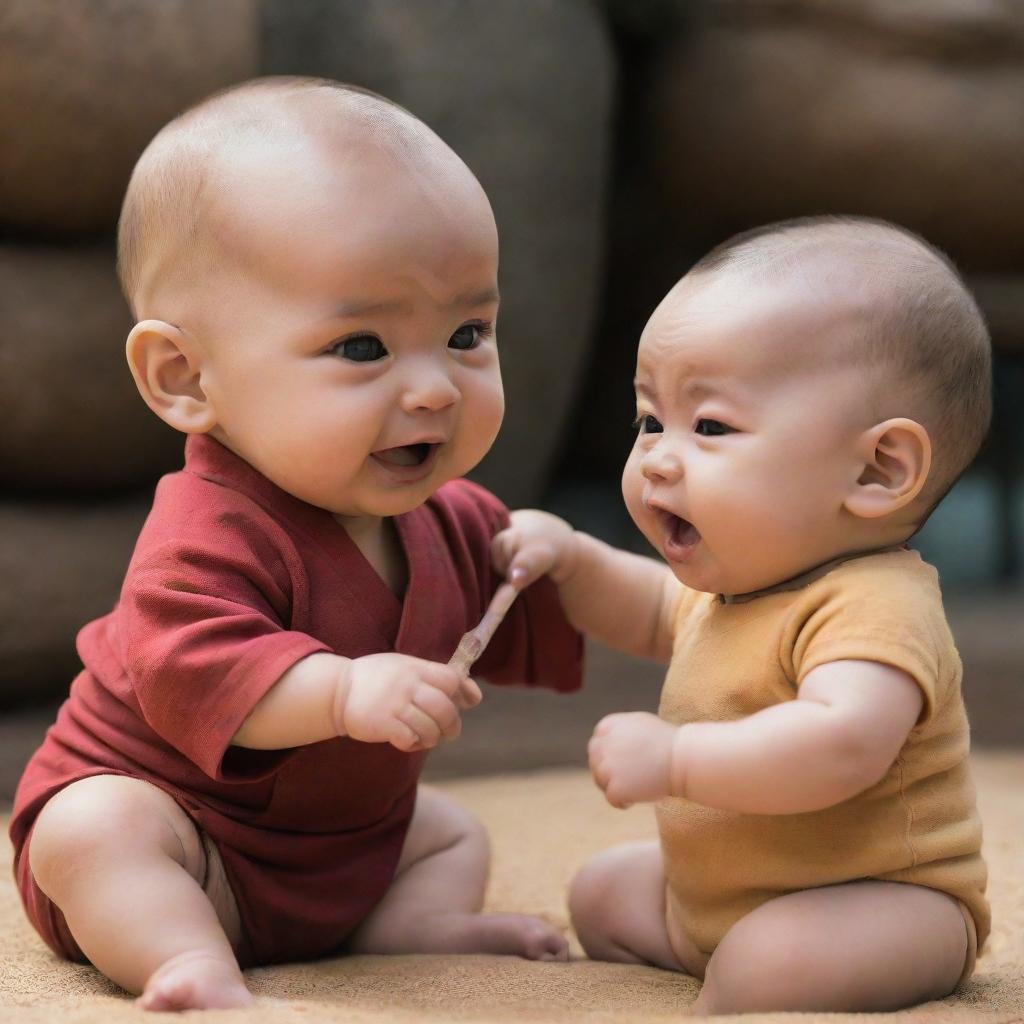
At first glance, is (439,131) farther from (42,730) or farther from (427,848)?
(427,848)

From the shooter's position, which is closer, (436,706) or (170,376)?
(436,706)

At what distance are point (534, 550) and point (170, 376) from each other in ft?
0.92

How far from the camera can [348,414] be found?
96cm

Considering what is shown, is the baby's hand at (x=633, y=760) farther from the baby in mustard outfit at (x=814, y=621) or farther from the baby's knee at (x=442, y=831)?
the baby's knee at (x=442, y=831)

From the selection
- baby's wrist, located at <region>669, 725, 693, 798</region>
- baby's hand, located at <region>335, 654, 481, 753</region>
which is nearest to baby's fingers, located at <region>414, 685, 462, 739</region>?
baby's hand, located at <region>335, 654, 481, 753</region>

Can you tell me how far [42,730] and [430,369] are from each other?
0.92m

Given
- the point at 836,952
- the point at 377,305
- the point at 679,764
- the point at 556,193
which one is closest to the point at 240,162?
the point at 377,305

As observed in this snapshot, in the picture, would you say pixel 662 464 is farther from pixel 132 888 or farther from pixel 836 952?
pixel 132 888

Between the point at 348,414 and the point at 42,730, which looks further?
the point at 42,730

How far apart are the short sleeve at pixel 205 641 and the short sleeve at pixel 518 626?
207 mm

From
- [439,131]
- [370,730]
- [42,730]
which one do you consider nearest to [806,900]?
[370,730]

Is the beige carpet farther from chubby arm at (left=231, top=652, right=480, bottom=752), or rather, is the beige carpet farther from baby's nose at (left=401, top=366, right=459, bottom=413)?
baby's nose at (left=401, top=366, right=459, bottom=413)

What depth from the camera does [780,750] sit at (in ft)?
2.77

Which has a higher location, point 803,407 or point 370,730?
point 803,407
